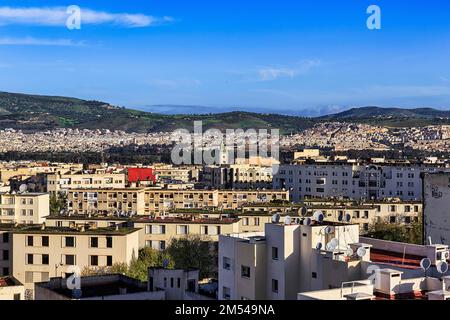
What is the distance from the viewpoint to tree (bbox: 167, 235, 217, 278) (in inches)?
1320

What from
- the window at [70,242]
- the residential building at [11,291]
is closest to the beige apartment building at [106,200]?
the window at [70,242]

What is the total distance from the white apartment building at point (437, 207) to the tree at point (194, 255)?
10.2m

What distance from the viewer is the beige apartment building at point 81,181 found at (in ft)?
238

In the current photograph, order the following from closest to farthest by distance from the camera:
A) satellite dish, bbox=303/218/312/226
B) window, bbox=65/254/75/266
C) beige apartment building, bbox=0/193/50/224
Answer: satellite dish, bbox=303/218/312/226 < window, bbox=65/254/75/266 < beige apartment building, bbox=0/193/50/224

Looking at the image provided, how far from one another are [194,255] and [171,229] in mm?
4140

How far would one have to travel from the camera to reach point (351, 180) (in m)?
74.3

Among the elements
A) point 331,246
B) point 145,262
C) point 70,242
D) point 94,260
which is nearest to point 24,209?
point 70,242

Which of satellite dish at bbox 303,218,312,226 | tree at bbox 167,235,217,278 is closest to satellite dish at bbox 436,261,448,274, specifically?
satellite dish at bbox 303,218,312,226

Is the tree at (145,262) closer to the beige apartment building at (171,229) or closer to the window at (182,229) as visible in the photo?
the beige apartment building at (171,229)

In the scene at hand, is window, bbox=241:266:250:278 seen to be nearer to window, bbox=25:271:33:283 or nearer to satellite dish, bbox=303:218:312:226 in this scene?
satellite dish, bbox=303:218:312:226

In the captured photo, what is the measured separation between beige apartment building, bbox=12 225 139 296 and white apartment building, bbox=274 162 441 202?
124 ft

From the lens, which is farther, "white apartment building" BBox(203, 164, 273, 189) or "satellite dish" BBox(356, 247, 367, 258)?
"white apartment building" BBox(203, 164, 273, 189)
